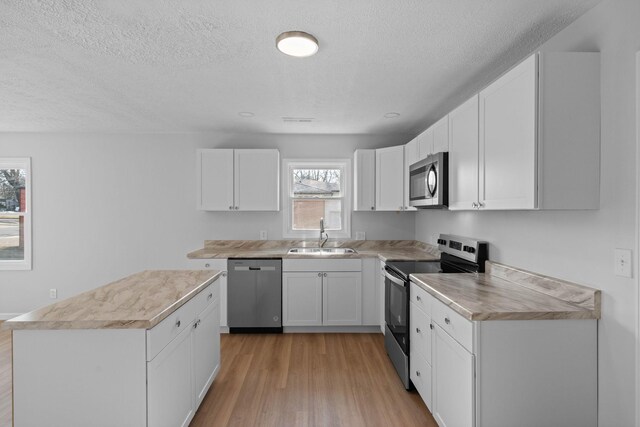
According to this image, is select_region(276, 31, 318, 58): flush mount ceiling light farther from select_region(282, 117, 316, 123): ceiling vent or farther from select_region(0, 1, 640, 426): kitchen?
select_region(0, 1, 640, 426): kitchen

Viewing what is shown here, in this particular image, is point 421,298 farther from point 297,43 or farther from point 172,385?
point 297,43

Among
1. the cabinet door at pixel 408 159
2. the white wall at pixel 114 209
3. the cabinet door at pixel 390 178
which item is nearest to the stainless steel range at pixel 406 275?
the cabinet door at pixel 408 159

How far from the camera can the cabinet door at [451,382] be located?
4.94 feet

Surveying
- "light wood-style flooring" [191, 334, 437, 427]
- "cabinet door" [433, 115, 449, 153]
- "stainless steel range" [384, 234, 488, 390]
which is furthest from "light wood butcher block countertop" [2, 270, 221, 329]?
"cabinet door" [433, 115, 449, 153]

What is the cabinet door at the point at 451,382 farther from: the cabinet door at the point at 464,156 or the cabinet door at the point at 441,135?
the cabinet door at the point at 441,135

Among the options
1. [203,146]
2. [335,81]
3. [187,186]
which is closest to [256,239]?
[187,186]

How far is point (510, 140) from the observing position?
65.9 inches

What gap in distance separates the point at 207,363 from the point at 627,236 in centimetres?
251

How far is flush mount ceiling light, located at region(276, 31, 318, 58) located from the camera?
1.77 metres

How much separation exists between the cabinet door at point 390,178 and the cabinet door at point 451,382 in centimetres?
195

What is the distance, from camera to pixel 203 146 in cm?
412

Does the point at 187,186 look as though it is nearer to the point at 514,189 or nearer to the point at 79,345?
the point at 79,345

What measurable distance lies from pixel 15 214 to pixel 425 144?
5.10 m

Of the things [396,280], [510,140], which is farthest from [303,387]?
[510,140]
